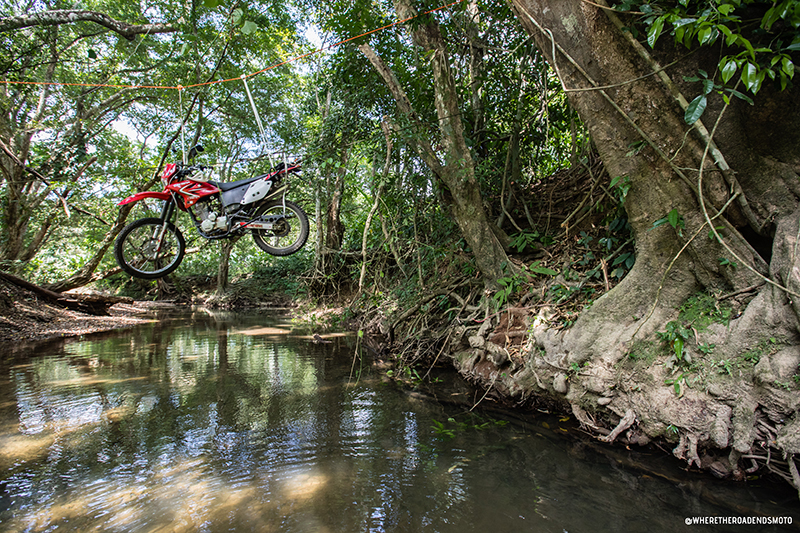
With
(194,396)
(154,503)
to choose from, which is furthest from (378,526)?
(194,396)

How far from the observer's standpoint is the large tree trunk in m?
2.23

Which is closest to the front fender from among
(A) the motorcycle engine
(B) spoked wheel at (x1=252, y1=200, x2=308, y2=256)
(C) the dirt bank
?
(A) the motorcycle engine

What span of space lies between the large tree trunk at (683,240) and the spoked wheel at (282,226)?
3.20m

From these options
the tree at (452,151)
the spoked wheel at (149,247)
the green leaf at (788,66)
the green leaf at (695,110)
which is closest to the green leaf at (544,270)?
the tree at (452,151)

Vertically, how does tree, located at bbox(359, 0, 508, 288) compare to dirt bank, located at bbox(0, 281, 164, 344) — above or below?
above

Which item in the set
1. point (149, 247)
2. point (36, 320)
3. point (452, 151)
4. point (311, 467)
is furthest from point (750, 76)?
point (36, 320)

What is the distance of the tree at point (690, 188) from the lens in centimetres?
223

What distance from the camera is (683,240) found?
2.70 m

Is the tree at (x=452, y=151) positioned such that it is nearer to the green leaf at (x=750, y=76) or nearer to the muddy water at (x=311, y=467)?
the muddy water at (x=311, y=467)

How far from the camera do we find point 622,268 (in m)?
3.42

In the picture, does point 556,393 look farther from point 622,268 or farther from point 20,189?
point 20,189

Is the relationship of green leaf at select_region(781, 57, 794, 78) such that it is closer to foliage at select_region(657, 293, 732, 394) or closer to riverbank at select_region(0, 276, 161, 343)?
foliage at select_region(657, 293, 732, 394)

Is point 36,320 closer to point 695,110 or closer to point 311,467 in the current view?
point 311,467

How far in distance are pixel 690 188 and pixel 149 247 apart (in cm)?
532
